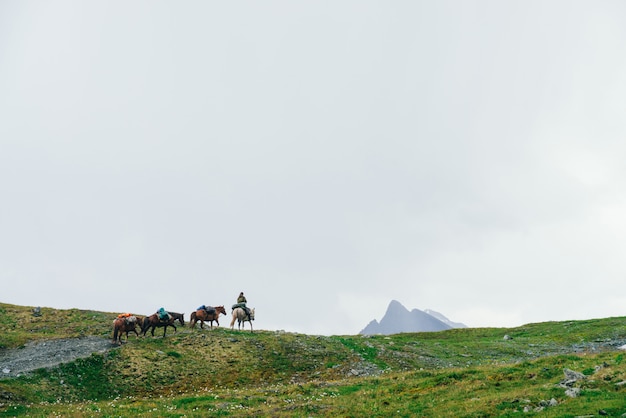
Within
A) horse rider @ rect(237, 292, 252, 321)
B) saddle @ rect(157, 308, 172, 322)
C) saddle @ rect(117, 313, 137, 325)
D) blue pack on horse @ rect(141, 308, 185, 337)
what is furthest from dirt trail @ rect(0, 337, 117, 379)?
horse rider @ rect(237, 292, 252, 321)

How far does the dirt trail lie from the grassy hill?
1.39 m

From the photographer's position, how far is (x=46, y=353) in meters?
39.8

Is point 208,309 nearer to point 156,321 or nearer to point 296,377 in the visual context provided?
point 156,321

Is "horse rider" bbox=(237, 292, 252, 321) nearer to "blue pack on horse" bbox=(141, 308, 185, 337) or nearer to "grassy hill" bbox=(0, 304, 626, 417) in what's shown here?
"grassy hill" bbox=(0, 304, 626, 417)

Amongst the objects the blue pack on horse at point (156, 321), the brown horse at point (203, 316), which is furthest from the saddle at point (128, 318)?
the brown horse at point (203, 316)

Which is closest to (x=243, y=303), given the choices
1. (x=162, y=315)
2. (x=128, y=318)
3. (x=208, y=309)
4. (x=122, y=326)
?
(x=208, y=309)

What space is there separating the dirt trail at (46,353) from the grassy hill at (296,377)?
4.57ft

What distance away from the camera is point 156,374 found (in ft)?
121

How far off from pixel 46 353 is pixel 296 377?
20982 mm

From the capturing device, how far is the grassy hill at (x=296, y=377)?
24391 millimetres

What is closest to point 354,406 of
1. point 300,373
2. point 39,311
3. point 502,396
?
point 502,396

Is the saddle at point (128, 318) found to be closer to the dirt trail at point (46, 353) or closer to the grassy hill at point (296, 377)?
the grassy hill at point (296, 377)

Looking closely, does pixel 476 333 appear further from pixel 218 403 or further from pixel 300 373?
pixel 218 403

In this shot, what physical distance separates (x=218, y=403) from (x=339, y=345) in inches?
865
